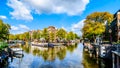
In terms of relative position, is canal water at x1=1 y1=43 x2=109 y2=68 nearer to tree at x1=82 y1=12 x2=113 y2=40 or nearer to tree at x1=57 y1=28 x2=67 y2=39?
tree at x1=82 y1=12 x2=113 y2=40

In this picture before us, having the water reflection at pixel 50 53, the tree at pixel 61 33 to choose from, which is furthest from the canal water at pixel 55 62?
the tree at pixel 61 33

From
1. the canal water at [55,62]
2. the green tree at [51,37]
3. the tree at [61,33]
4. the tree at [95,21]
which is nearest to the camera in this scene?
the canal water at [55,62]

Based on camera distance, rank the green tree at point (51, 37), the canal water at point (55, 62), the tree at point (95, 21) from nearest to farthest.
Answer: the canal water at point (55, 62)
the tree at point (95, 21)
the green tree at point (51, 37)

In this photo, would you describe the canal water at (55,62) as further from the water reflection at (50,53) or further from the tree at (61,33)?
the tree at (61,33)

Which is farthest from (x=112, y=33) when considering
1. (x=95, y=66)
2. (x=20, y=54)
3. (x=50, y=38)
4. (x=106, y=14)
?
(x=50, y=38)

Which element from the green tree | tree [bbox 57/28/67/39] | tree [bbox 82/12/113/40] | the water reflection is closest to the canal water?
the water reflection

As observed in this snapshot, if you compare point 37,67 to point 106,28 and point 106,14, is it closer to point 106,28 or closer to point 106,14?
point 106,14

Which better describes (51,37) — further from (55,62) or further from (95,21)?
(55,62)

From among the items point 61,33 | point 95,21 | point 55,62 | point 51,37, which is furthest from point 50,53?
point 61,33

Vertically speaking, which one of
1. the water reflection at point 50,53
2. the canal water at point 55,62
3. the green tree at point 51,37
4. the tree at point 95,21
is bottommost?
the canal water at point 55,62

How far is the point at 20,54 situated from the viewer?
7131cm

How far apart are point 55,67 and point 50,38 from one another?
422 feet

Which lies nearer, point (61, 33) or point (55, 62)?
point (55, 62)

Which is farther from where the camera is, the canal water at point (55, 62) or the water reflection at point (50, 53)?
the water reflection at point (50, 53)
